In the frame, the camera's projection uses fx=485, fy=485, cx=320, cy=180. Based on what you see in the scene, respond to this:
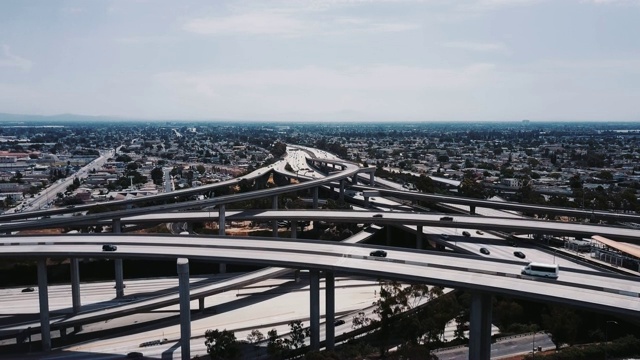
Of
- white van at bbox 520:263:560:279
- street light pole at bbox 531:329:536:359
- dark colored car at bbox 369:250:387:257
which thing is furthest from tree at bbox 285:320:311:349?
white van at bbox 520:263:560:279

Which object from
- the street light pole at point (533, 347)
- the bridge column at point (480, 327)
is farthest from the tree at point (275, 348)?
the street light pole at point (533, 347)

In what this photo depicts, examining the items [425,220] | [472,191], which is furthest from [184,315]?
[472,191]

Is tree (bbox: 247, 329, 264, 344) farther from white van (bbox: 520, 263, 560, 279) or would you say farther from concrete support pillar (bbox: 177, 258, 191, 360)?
white van (bbox: 520, 263, 560, 279)

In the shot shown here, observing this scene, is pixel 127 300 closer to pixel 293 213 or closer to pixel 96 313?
pixel 96 313

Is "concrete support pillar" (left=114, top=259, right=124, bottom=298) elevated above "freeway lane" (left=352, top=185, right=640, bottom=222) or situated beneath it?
situated beneath

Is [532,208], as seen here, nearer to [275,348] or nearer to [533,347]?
[533,347]
